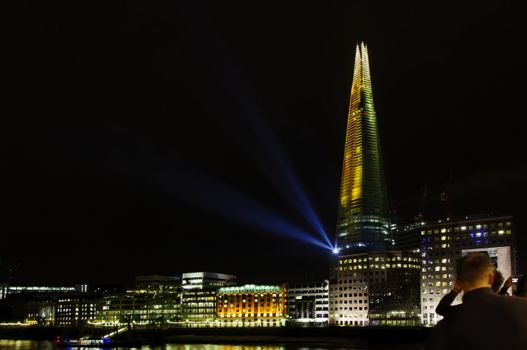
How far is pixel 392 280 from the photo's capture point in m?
192

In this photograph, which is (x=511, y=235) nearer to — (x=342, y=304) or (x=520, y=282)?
(x=342, y=304)

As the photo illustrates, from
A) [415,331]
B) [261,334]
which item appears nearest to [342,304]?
[261,334]

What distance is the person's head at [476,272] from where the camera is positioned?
4.84 metres

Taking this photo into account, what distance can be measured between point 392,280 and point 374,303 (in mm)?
10413

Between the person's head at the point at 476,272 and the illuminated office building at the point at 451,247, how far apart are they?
154496 millimetres

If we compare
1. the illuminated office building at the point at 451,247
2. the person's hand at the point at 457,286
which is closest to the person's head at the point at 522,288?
the person's hand at the point at 457,286

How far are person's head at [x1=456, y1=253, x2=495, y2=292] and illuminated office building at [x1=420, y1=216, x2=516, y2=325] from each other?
507ft

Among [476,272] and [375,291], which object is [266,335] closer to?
[375,291]

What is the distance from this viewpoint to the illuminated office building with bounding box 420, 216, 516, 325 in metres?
154

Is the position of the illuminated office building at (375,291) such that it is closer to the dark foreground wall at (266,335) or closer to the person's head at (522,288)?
the dark foreground wall at (266,335)

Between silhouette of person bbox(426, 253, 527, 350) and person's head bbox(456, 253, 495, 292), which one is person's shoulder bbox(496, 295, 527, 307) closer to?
silhouette of person bbox(426, 253, 527, 350)

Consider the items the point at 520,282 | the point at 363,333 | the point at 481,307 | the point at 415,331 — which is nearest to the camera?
the point at 481,307

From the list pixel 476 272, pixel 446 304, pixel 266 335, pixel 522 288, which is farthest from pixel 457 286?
pixel 266 335

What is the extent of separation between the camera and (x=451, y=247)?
164 meters
